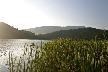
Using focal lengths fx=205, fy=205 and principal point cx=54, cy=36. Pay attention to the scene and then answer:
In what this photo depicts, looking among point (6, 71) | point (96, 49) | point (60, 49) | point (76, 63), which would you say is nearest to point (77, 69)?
point (76, 63)

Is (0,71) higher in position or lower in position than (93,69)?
lower

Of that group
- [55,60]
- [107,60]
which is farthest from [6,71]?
[107,60]

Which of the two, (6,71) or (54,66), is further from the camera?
(6,71)

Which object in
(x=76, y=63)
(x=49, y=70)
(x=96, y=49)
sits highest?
(x=96, y=49)

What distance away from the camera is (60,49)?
51.7 ft

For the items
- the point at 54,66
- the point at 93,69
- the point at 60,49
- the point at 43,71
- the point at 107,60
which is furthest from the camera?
the point at 60,49

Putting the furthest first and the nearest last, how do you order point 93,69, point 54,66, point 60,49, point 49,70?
point 60,49 < point 54,66 < point 49,70 < point 93,69

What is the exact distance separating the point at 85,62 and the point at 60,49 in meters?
8.29

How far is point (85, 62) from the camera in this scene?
750 cm

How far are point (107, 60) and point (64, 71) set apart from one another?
2.26m

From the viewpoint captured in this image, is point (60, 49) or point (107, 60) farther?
point (60, 49)

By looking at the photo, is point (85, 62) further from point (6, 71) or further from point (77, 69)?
point (6, 71)

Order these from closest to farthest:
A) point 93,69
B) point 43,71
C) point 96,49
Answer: point 93,69
point 96,49
point 43,71

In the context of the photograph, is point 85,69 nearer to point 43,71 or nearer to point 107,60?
point 107,60
